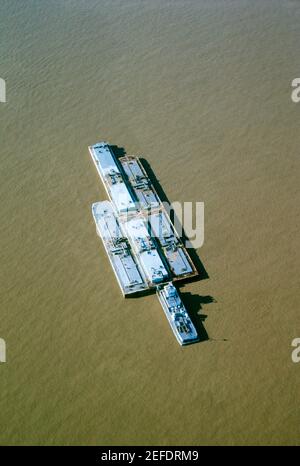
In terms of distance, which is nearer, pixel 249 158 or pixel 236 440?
pixel 236 440

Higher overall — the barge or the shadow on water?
the barge

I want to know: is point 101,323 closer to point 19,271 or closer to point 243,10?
point 19,271

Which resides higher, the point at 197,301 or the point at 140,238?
the point at 140,238

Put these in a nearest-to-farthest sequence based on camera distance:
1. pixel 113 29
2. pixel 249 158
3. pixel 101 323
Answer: pixel 101 323 < pixel 249 158 < pixel 113 29

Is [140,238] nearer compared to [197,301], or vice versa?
[197,301]

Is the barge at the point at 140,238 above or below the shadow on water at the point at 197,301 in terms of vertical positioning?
above

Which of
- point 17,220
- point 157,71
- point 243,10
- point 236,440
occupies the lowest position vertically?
point 236,440

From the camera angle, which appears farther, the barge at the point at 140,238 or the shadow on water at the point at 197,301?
the barge at the point at 140,238

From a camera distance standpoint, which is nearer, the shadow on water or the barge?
the shadow on water

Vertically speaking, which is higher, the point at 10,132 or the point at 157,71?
the point at 157,71
